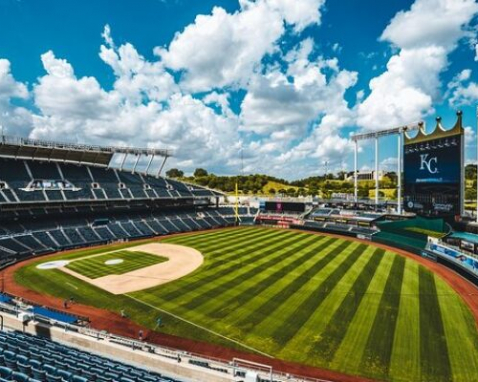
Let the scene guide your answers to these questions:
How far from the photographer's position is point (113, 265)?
41062 mm

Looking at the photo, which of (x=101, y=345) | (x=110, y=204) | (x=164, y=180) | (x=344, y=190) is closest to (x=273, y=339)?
(x=101, y=345)

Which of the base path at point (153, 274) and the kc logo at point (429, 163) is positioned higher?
the kc logo at point (429, 163)

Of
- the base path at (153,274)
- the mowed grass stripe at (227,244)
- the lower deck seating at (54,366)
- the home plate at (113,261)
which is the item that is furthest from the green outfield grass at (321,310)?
the lower deck seating at (54,366)

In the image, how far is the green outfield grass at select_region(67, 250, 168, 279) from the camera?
38.0 metres

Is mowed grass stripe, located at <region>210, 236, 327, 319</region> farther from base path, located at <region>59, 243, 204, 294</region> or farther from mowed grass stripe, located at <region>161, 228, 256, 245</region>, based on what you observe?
mowed grass stripe, located at <region>161, 228, 256, 245</region>

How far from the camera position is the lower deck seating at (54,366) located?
11344 millimetres

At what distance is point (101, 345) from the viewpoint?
16.8m

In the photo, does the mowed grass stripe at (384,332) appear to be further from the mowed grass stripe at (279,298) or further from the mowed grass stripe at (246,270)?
the mowed grass stripe at (246,270)

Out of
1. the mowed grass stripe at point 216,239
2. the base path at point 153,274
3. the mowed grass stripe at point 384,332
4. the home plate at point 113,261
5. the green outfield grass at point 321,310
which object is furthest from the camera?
the mowed grass stripe at point 216,239

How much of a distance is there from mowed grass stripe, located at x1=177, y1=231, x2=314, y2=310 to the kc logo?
906 inches

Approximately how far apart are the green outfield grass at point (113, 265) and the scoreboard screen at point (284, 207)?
44.0m

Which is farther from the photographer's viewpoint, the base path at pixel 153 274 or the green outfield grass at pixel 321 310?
the base path at pixel 153 274

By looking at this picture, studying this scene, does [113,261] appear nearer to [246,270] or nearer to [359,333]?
[246,270]

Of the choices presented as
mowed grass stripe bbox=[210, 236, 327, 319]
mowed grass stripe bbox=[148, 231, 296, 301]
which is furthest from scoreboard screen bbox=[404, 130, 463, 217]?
mowed grass stripe bbox=[148, 231, 296, 301]
